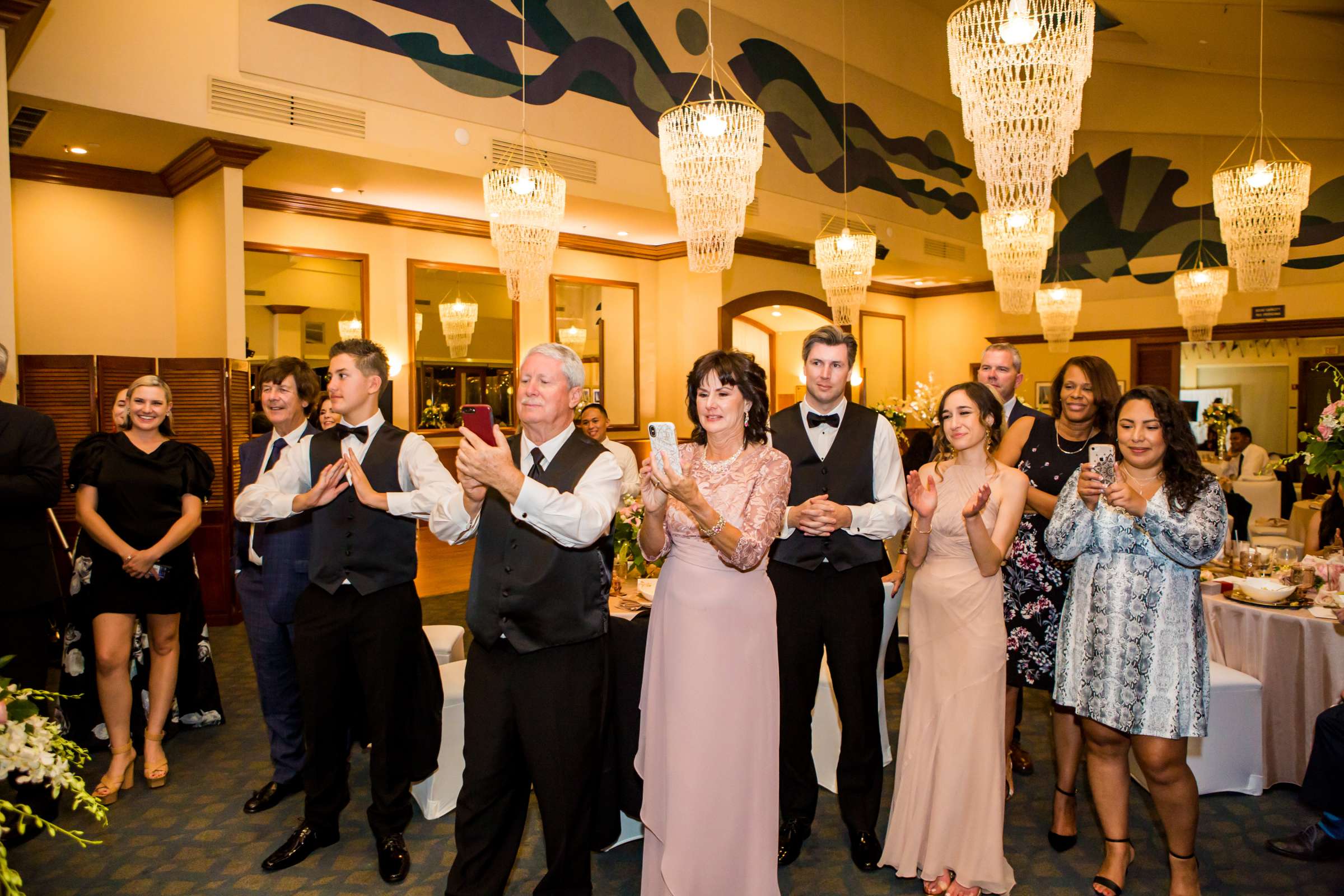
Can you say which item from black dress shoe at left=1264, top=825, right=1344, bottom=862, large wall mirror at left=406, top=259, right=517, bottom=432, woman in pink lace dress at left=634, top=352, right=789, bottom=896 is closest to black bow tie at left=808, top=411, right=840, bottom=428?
woman in pink lace dress at left=634, top=352, right=789, bottom=896

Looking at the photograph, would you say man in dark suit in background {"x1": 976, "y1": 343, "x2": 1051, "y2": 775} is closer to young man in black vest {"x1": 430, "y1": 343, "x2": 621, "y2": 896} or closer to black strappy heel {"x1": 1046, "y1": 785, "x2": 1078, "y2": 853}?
black strappy heel {"x1": 1046, "y1": 785, "x2": 1078, "y2": 853}

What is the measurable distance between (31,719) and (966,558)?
102 inches

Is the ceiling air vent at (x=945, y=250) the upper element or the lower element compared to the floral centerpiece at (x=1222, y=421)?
upper

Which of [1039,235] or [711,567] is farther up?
[1039,235]

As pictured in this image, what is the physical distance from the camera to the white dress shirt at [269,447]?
3674 millimetres

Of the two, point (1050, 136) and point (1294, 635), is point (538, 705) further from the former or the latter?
point (1050, 136)

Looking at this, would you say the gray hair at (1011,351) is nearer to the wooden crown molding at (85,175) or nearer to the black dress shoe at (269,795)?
the black dress shoe at (269,795)

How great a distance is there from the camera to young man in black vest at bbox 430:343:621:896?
2.46m

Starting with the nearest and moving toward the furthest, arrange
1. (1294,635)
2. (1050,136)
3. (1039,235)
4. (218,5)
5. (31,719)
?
1. (31,719)
2. (1294,635)
3. (1050,136)
4. (218,5)
5. (1039,235)

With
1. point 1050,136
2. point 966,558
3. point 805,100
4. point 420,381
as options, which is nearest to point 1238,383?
point 805,100

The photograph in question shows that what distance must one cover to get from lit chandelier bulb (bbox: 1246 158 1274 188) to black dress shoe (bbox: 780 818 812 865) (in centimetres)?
738

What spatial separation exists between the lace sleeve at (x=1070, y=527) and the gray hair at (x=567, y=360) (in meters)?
1.68

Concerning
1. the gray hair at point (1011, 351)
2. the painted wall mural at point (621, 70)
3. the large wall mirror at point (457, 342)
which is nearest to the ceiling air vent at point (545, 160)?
the painted wall mural at point (621, 70)

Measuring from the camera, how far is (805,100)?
35.6ft
